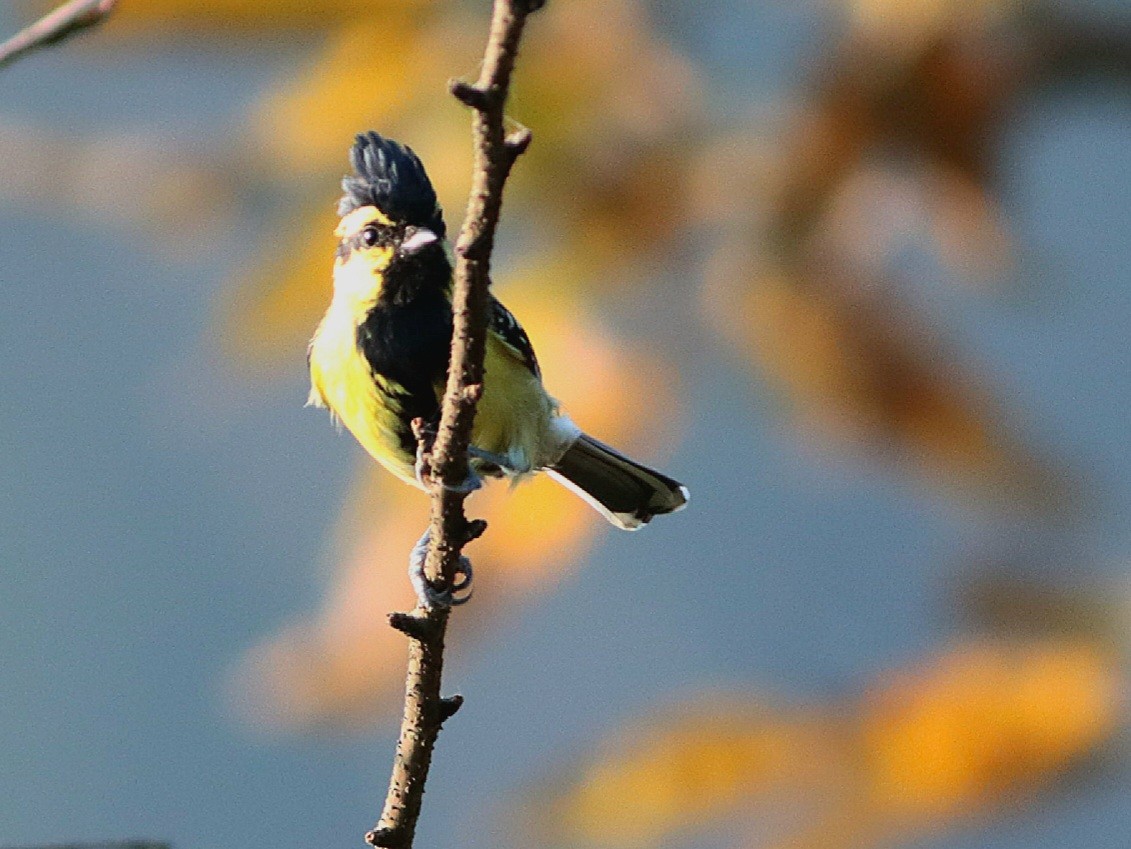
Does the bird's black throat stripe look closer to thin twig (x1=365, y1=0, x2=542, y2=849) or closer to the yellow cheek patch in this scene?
the yellow cheek patch

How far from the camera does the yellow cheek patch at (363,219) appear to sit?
228 centimetres

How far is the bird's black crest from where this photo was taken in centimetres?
223

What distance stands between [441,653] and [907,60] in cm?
248

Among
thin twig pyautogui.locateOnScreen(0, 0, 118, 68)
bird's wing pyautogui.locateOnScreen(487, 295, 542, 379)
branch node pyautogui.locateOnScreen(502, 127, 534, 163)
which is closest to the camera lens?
thin twig pyautogui.locateOnScreen(0, 0, 118, 68)

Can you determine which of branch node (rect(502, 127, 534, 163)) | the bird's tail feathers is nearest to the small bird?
the bird's tail feathers

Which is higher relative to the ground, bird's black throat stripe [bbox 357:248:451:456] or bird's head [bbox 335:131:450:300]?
bird's head [bbox 335:131:450:300]

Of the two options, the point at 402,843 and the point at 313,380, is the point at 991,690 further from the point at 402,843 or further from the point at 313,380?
the point at 402,843

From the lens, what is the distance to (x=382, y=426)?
2.28 m

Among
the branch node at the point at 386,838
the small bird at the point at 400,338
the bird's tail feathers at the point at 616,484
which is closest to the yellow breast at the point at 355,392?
the small bird at the point at 400,338

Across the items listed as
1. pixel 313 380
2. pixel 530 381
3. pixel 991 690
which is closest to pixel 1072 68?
pixel 991 690

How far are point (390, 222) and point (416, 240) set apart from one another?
0.07 meters

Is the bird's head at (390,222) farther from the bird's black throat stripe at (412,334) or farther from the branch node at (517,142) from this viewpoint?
the branch node at (517,142)

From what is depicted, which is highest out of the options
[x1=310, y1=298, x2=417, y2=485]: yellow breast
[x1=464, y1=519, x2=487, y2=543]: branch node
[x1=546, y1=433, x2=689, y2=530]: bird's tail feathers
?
[x1=546, y1=433, x2=689, y2=530]: bird's tail feathers

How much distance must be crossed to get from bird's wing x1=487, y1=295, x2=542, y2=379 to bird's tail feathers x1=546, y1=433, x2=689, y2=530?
45 centimetres
